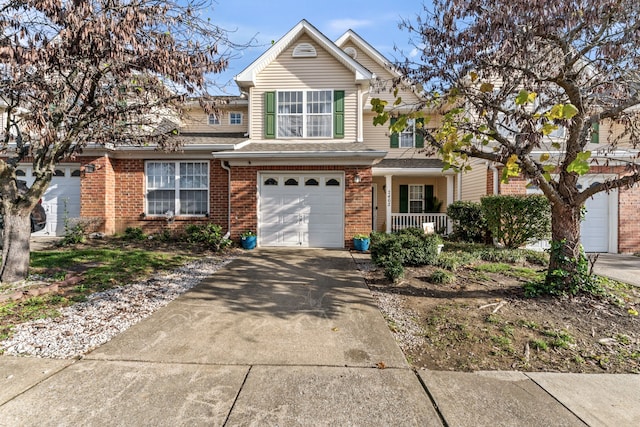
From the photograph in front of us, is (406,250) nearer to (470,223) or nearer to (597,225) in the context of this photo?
(470,223)

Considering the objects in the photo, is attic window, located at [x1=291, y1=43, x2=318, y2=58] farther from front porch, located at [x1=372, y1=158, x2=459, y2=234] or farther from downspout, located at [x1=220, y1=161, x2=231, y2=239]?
front porch, located at [x1=372, y1=158, x2=459, y2=234]

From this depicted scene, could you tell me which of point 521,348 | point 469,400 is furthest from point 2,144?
point 521,348

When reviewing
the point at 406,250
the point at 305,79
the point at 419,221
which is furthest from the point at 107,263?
the point at 419,221

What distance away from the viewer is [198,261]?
7.85 m

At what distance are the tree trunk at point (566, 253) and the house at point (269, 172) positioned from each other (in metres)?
5.35

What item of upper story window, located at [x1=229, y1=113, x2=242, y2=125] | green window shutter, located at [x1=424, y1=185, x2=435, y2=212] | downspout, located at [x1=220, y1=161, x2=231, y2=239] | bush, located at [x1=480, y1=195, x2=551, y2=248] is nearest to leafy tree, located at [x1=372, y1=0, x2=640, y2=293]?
bush, located at [x1=480, y1=195, x2=551, y2=248]

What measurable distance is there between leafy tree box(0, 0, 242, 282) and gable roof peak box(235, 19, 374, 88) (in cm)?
534

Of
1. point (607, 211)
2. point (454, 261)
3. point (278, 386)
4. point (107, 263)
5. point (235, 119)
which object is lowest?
point (278, 386)

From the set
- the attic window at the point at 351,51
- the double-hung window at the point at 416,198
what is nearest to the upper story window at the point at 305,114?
the double-hung window at the point at 416,198

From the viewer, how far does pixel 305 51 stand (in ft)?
35.4

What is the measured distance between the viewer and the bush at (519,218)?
8492 mm

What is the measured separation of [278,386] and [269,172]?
7.93 metres

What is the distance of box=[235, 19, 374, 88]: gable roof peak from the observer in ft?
34.5

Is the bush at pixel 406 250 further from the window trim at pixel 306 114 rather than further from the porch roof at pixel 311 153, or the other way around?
the window trim at pixel 306 114
